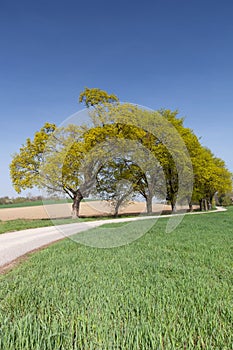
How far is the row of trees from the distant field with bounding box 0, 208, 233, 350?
27.5 ft

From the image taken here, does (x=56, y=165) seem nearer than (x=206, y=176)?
Yes

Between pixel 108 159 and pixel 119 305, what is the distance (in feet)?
38.1

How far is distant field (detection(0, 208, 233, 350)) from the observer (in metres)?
2.72

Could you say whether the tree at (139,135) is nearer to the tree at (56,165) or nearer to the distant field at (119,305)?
the tree at (56,165)

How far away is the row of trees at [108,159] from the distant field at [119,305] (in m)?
8.37

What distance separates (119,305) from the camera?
3688 millimetres

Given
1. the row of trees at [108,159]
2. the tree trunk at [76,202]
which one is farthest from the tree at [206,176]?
the tree trunk at [76,202]

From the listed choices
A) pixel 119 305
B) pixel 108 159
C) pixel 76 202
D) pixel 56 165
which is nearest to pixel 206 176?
pixel 76 202

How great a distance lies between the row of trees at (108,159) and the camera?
50.8 feet

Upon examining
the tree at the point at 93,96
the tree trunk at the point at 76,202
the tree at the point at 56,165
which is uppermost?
the tree at the point at 93,96

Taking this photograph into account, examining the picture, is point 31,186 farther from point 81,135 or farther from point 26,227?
point 81,135

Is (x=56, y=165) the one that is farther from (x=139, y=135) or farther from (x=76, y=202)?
(x=139, y=135)

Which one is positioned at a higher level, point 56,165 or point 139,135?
point 139,135

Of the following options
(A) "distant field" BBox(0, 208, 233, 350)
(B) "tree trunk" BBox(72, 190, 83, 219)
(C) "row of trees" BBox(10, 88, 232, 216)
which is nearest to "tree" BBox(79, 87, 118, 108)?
(C) "row of trees" BBox(10, 88, 232, 216)
